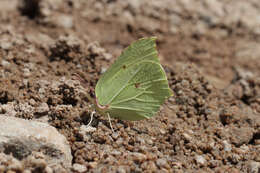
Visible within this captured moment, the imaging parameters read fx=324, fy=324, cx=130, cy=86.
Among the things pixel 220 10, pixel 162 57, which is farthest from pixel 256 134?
pixel 220 10

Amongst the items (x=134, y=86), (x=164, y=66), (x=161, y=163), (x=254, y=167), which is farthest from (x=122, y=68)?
(x=254, y=167)

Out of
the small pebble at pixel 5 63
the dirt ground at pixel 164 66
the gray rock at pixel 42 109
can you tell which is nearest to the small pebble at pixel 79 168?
the dirt ground at pixel 164 66

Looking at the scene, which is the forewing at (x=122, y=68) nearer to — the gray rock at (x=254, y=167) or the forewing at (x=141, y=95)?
the forewing at (x=141, y=95)

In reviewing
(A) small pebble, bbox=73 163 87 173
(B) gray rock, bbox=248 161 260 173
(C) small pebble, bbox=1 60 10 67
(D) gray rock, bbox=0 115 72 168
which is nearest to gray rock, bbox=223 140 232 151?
(B) gray rock, bbox=248 161 260 173

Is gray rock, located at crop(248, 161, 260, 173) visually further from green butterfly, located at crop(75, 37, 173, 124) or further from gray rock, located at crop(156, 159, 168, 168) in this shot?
green butterfly, located at crop(75, 37, 173, 124)

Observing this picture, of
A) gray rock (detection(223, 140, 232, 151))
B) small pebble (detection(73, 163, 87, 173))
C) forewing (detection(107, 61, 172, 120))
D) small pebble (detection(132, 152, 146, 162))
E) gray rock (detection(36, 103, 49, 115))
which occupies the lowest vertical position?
small pebble (detection(73, 163, 87, 173))

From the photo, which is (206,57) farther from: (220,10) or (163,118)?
(163,118)
